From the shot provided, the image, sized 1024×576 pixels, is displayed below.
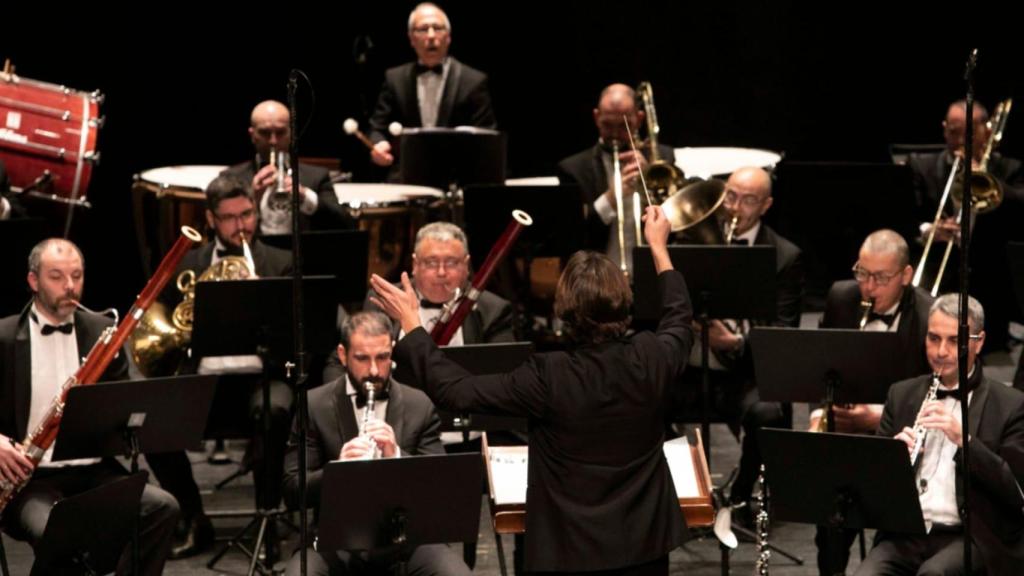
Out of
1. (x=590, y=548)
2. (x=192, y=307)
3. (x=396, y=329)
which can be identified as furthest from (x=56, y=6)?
(x=590, y=548)

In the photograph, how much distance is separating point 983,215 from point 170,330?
184 inches

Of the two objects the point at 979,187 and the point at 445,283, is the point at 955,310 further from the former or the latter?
the point at 979,187

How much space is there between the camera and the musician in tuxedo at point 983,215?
8.58m

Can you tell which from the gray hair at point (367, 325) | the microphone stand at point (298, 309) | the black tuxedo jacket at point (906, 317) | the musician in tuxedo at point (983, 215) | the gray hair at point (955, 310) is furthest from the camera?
the musician in tuxedo at point (983, 215)

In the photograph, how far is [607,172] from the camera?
26.7ft

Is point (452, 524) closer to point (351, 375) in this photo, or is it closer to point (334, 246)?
A: point (351, 375)

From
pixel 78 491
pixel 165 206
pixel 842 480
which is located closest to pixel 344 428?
pixel 78 491

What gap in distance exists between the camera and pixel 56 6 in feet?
32.7

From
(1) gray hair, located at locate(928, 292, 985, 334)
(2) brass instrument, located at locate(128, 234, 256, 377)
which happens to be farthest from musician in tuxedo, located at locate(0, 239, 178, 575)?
(1) gray hair, located at locate(928, 292, 985, 334)

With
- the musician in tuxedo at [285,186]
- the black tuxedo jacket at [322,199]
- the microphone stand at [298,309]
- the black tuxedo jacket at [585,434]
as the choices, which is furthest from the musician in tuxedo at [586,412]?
the black tuxedo jacket at [322,199]

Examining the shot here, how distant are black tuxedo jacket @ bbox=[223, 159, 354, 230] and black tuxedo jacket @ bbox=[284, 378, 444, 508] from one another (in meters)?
2.04

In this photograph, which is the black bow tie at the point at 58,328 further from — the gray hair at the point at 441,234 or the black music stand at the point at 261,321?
the gray hair at the point at 441,234

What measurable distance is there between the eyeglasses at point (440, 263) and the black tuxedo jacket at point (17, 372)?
4.23 feet

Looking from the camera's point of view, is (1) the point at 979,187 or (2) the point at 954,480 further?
(1) the point at 979,187
